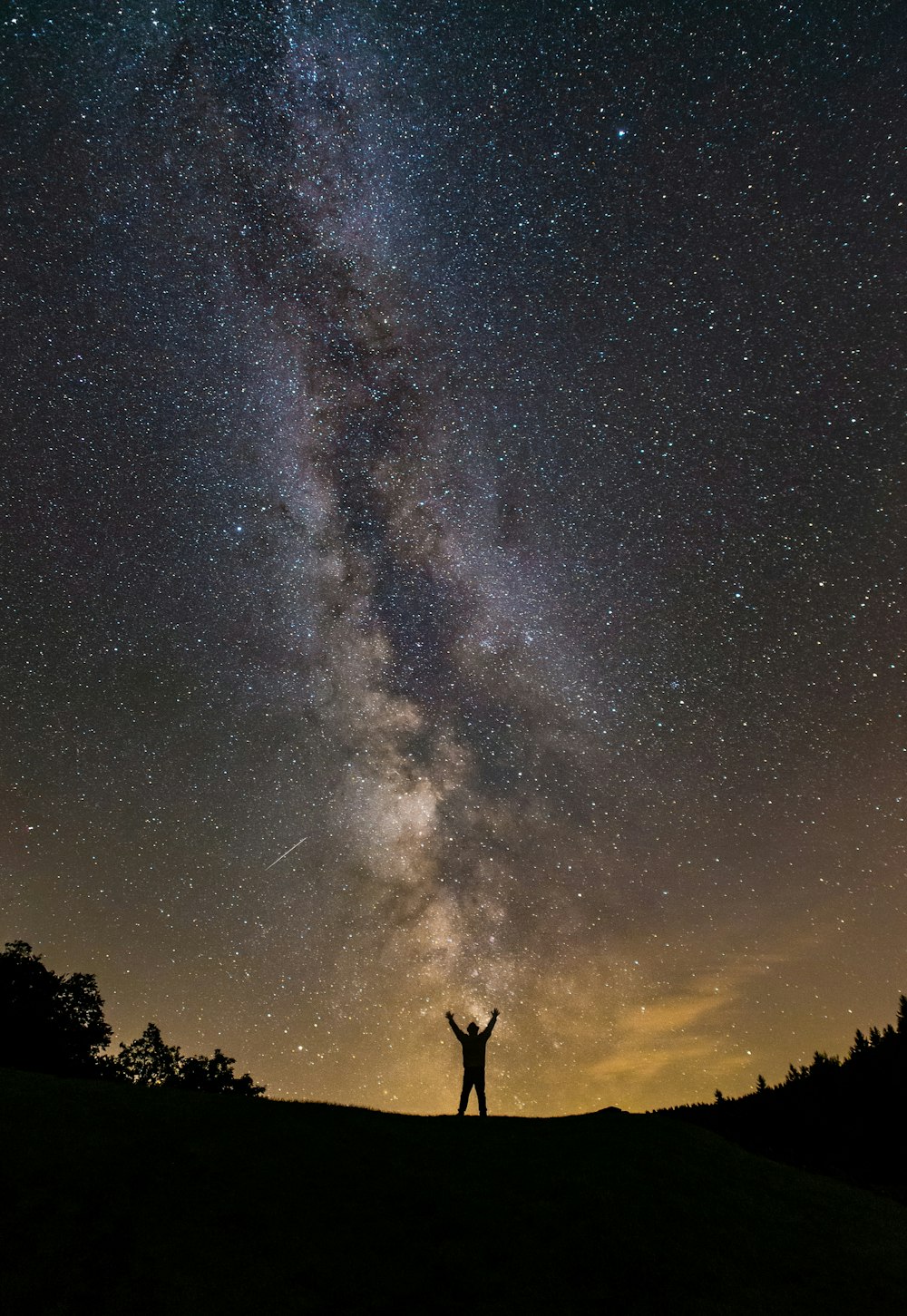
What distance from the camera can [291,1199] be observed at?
9578 millimetres

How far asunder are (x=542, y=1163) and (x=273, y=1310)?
17.4 ft

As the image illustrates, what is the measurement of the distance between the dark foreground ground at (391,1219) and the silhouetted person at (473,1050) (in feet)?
9.86

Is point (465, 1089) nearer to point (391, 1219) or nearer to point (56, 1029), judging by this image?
point (391, 1219)

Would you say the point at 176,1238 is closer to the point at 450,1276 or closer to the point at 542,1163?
the point at 450,1276

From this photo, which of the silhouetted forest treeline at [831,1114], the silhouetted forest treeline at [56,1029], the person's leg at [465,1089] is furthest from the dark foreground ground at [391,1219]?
the silhouetted forest treeline at [56,1029]

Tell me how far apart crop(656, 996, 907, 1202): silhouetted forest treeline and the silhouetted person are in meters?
8.42

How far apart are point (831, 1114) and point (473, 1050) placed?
844 inches

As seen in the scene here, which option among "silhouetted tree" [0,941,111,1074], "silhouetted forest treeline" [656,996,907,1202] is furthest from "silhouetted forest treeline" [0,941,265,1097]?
"silhouetted forest treeline" [656,996,907,1202]

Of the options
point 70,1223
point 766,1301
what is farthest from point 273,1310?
point 766,1301

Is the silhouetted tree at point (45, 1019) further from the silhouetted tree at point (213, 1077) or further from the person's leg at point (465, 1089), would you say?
the person's leg at point (465, 1089)

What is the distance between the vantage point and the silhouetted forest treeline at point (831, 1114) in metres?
20.5

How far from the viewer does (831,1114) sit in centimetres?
2838

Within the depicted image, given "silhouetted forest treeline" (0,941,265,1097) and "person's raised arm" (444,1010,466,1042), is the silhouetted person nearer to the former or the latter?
"person's raised arm" (444,1010,466,1042)

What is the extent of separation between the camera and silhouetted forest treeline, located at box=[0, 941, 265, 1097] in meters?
37.0
